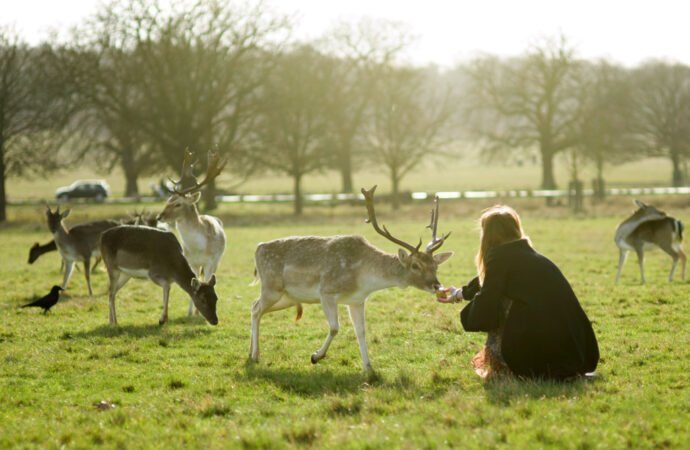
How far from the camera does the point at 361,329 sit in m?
9.34

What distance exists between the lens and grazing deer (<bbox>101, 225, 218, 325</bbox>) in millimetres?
12688

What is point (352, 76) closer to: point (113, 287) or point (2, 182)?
point (2, 182)

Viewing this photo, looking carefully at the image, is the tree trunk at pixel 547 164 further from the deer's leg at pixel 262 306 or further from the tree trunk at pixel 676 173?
the deer's leg at pixel 262 306

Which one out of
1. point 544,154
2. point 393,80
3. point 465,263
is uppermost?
point 393,80

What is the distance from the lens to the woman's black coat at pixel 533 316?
8031 mm

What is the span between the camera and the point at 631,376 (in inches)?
333

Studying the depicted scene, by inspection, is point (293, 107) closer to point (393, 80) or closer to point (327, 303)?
point (393, 80)

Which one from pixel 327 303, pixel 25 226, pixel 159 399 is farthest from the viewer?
pixel 25 226

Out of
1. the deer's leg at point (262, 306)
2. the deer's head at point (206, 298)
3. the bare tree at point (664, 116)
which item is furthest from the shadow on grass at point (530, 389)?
the bare tree at point (664, 116)

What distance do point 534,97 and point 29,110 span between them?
33.6 meters

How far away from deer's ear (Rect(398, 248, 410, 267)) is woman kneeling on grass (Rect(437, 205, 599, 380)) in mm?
926

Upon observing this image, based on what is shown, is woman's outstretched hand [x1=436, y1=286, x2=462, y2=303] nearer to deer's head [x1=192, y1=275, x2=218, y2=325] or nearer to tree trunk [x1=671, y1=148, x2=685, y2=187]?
deer's head [x1=192, y1=275, x2=218, y2=325]

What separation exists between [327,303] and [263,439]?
315cm

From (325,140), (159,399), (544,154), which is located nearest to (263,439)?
(159,399)
